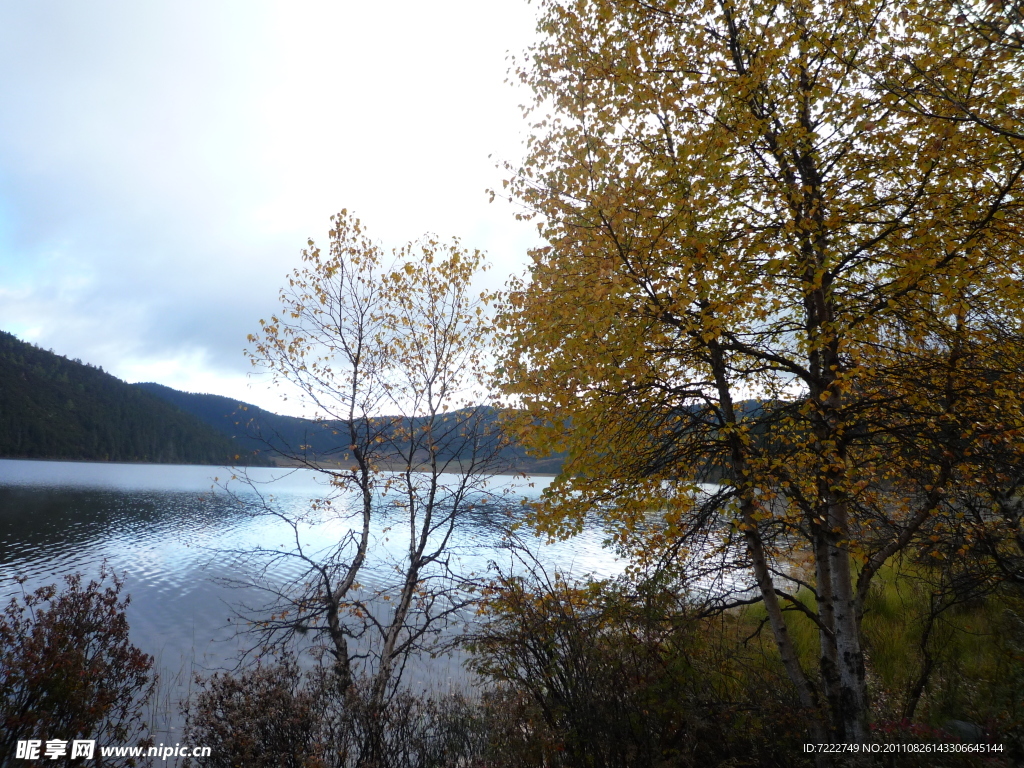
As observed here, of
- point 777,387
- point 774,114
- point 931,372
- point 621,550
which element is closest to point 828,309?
point 931,372

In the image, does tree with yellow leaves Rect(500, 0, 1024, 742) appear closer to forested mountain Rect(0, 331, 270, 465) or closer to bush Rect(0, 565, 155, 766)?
bush Rect(0, 565, 155, 766)

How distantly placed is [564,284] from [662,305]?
1.17 metres

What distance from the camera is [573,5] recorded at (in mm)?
6445

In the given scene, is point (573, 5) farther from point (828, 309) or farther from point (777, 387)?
point (777, 387)

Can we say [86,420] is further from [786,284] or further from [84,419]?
[786,284]

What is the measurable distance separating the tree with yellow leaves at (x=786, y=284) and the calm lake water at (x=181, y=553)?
360cm

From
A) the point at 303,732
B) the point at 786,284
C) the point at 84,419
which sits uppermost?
the point at 84,419

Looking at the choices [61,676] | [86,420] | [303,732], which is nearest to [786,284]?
[303,732]

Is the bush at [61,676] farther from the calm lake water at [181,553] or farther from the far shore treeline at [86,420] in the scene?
the far shore treeline at [86,420]

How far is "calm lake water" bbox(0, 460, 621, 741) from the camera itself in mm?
13195

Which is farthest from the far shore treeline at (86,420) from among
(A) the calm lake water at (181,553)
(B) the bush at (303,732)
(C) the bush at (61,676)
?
(C) the bush at (61,676)

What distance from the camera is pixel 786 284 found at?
549cm

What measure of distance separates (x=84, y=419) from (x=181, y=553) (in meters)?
135

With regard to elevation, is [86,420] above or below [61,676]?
above
